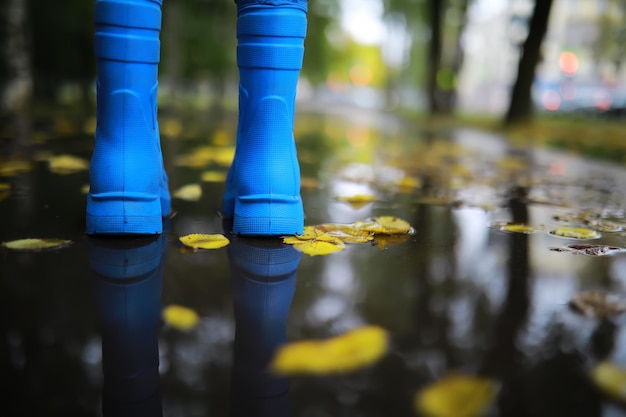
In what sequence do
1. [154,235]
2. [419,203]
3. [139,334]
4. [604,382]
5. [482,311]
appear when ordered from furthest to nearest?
[419,203], [154,235], [482,311], [139,334], [604,382]

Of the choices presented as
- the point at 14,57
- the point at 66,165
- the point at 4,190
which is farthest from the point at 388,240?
the point at 14,57

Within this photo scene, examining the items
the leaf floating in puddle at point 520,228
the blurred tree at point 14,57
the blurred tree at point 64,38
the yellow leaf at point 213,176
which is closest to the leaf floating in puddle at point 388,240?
the leaf floating in puddle at point 520,228

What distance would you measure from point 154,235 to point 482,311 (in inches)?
46.9

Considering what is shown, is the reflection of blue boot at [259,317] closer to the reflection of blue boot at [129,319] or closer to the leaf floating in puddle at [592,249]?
the reflection of blue boot at [129,319]

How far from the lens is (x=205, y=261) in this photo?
192 centimetres

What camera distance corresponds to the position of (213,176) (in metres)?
3.87

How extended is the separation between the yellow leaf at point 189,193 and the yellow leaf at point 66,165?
3.11ft

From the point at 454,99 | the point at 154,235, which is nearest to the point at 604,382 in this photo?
the point at 154,235

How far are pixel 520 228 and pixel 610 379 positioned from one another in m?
1.45

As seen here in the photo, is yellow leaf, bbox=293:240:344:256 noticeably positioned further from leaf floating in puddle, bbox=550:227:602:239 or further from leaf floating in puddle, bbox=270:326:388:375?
leaf floating in puddle, bbox=550:227:602:239

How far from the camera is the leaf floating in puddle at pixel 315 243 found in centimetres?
209

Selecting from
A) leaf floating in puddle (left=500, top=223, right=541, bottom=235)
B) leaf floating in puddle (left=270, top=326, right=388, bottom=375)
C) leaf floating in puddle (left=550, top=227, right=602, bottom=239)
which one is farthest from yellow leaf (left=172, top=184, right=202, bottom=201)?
leaf floating in puddle (left=270, top=326, right=388, bottom=375)

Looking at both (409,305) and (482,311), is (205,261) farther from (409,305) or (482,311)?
(482,311)

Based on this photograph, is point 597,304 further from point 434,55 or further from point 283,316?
point 434,55
